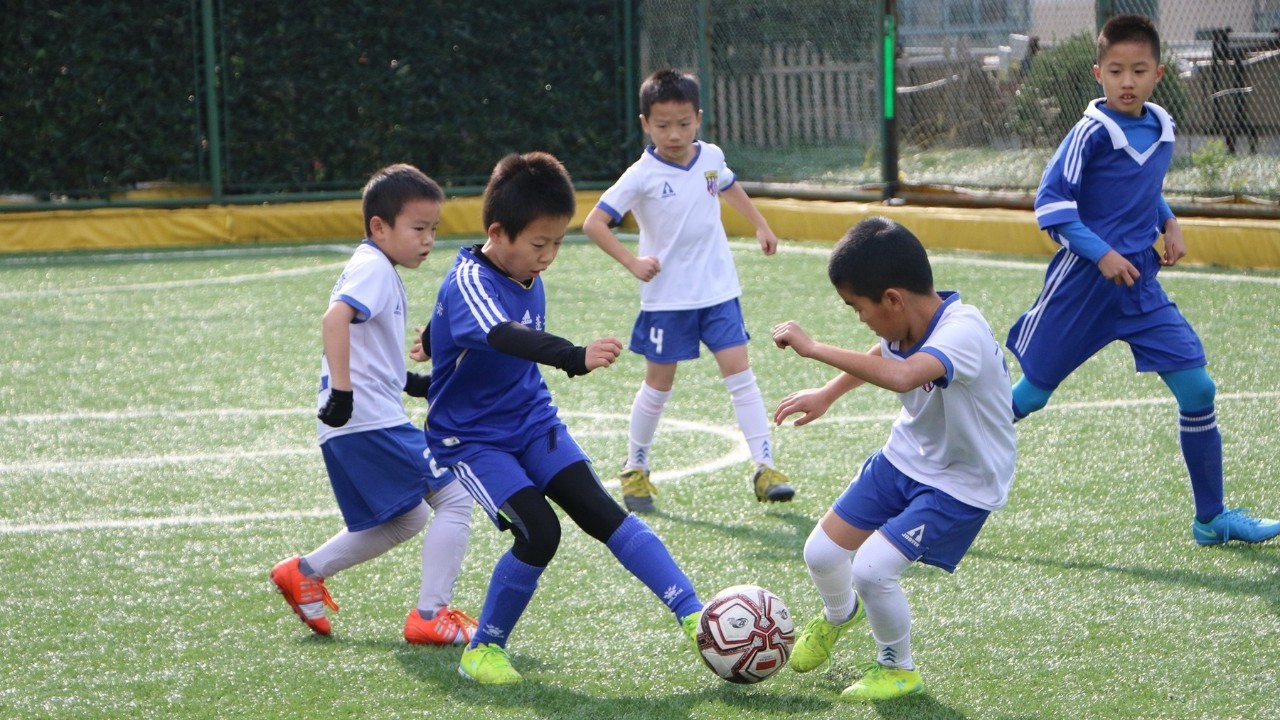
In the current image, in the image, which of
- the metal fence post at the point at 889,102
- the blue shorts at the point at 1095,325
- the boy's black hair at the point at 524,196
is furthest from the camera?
the metal fence post at the point at 889,102

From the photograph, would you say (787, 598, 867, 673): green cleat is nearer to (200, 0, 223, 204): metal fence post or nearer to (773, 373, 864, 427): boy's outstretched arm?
(773, 373, 864, 427): boy's outstretched arm

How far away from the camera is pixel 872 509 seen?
13.1ft

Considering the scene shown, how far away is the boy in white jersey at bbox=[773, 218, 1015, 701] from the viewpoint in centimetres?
368

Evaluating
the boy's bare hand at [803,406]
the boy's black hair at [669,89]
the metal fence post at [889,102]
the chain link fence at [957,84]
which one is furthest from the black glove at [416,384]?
the metal fence post at [889,102]

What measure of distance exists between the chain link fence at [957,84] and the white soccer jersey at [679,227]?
662 centimetres

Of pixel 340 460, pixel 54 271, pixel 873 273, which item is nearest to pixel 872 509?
pixel 873 273

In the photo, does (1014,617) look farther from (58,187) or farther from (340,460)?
(58,187)

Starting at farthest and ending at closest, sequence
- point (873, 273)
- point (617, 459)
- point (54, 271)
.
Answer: point (54, 271) → point (617, 459) → point (873, 273)

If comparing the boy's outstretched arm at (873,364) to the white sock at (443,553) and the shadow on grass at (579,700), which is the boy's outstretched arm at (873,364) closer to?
the shadow on grass at (579,700)

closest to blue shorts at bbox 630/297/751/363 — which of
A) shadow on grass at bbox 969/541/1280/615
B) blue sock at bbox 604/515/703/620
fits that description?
shadow on grass at bbox 969/541/1280/615

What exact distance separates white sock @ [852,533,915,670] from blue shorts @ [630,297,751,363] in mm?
2375

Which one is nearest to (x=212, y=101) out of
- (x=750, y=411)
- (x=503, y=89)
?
(x=503, y=89)

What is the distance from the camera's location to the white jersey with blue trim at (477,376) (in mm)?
4094

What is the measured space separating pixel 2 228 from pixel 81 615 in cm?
1045
